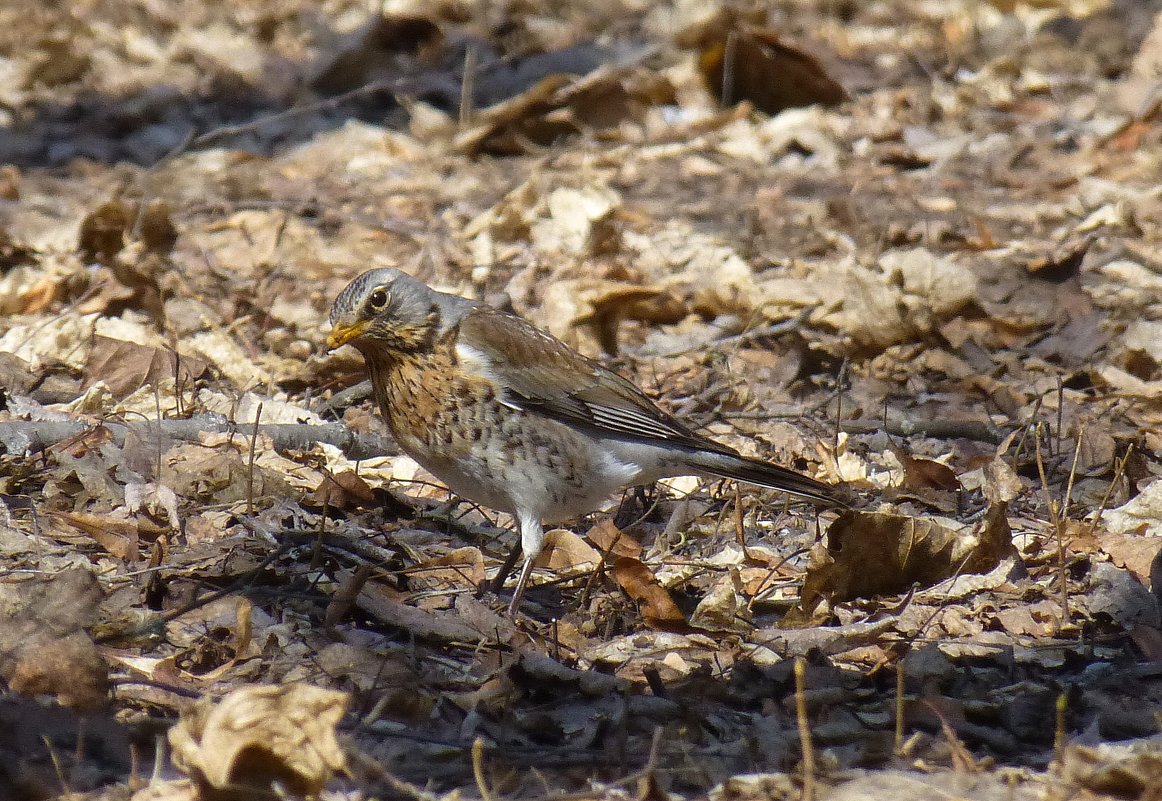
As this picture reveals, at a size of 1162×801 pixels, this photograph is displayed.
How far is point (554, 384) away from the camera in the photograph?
17.8 feet

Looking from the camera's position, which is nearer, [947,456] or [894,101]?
[947,456]

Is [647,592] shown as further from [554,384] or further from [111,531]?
[111,531]

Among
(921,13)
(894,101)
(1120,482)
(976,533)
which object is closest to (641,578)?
(976,533)

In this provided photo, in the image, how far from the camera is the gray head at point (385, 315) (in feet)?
16.9

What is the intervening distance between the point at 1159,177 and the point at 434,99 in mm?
5467

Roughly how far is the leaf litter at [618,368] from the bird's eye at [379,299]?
0.74 metres

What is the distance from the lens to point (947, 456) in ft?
20.0

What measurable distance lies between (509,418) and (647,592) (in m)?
0.96

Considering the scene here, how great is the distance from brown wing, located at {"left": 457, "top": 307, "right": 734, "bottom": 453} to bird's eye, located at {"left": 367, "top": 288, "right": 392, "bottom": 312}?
341 mm

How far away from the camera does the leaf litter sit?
12.0 feet

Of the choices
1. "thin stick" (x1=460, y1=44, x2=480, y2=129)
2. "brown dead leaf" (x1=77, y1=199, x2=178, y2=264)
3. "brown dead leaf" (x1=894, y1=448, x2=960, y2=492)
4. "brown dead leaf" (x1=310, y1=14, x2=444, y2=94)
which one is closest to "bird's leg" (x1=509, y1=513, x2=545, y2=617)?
"brown dead leaf" (x1=894, y1=448, x2=960, y2=492)

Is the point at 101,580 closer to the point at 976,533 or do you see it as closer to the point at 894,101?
the point at 976,533

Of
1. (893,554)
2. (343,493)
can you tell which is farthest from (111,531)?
(893,554)

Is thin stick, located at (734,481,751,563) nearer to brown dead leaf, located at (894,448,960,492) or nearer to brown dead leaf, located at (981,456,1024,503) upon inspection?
brown dead leaf, located at (894,448,960,492)
